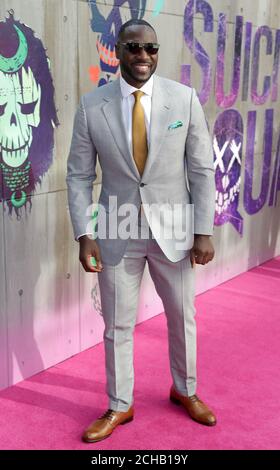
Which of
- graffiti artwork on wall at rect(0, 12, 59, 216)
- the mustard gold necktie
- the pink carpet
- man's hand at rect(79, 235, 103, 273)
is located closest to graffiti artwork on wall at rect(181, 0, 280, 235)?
the pink carpet

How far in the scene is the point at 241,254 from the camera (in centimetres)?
611

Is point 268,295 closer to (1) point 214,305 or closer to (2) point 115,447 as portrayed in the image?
(1) point 214,305

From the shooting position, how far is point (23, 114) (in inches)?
138

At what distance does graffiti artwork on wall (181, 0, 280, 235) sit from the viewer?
4980 mm

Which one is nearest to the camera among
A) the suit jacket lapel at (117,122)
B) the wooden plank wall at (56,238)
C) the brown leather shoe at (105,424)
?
the suit jacket lapel at (117,122)

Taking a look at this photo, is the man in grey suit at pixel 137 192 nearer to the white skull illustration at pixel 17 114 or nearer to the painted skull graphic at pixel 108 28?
the white skull illustration at pixel 17 114

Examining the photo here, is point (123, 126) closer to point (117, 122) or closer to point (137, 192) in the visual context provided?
point (117, 122)

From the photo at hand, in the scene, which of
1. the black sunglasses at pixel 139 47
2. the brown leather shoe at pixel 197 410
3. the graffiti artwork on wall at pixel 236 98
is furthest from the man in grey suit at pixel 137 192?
the graffiti artwork on wall at pixel 236 98

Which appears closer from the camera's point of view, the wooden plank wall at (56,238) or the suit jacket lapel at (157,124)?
the suit jacket lapel at (157,124)

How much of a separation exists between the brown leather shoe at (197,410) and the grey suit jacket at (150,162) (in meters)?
0.89

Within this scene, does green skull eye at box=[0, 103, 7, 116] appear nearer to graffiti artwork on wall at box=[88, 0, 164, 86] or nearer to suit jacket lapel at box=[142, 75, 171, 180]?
graffiti artwork on wall at box=[88, 0, 164, 86]

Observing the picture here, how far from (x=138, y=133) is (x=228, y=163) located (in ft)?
9.00

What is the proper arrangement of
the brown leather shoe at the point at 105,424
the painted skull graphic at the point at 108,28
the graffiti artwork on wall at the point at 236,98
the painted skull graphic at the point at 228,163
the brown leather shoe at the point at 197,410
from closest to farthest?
the brown leather shoe at the point at 105,424 → the brown leather shoe at the point at 197,410 → the painted skull graphic at the point at 108,28 → the graffiti artwork on wall at the point at 236,98 → the painted skull graphic at the point at 228,163

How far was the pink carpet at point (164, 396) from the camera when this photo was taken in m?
3.20
